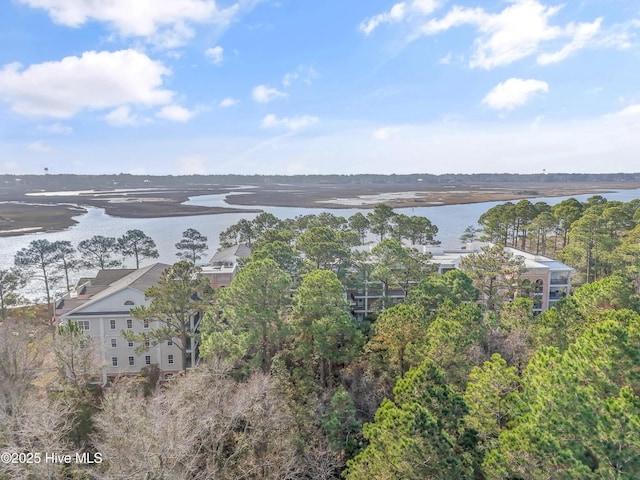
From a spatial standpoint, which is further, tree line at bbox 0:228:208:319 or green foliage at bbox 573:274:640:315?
tree line at bbox 0:228:208:319

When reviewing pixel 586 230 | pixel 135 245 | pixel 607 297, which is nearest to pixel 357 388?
pixel 607 297

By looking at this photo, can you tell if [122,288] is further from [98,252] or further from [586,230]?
[586,230]

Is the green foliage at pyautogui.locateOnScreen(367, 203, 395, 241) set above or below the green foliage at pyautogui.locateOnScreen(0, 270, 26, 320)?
above

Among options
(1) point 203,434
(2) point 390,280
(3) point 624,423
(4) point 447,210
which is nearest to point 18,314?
(1) point 203,434

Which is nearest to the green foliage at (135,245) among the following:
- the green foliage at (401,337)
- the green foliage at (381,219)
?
the green foliage at (381,219)

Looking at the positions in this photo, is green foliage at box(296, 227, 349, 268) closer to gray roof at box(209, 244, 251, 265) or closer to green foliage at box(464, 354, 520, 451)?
gray roof at box(209, 244, 251, 265)

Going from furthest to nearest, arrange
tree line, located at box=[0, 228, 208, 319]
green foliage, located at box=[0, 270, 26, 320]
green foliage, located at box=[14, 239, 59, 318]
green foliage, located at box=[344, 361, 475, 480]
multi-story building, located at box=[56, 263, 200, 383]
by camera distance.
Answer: green foliage, located at box=[14, 239, 59, 318], tree line, located at box=[0, 228, 208, 319], green foliage, located at box=[0, 270, 26, 320], multi-story building, located at box=[56, 263, 200, 383], green foliage, located at box=[344, 361, 475, 480]

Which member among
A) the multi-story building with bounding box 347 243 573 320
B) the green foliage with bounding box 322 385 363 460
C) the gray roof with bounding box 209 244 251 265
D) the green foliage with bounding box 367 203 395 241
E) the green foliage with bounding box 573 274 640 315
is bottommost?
the green foliage with bounding box 322 385 363 460

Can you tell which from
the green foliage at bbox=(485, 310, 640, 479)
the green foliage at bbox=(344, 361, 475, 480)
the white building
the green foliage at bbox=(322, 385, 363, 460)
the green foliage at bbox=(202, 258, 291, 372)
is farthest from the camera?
the white building

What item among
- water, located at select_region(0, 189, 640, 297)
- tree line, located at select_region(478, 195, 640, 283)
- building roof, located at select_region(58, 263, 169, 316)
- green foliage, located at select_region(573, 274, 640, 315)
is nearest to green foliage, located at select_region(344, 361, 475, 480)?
green foliage, located at select_region(573, 274, 640, 315)
